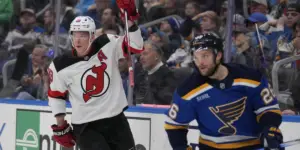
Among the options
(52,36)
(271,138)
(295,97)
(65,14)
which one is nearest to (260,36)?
(295,97)

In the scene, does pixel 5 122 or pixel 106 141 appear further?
pixel 5 122

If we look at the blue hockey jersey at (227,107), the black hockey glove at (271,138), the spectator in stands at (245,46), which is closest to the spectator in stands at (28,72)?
the spectator in stands at (245,46)

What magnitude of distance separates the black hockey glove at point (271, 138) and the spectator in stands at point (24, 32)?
13.1 feet

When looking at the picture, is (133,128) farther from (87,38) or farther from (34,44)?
(34,44)

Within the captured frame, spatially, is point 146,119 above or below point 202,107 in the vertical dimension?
below

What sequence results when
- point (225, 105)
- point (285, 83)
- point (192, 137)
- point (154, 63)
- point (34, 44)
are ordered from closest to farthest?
point (225, 105) < point (285, 83) < point (192, 137) < point (154, 63) < point (34, 44)

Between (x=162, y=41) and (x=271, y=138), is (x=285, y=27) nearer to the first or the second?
(x=162, y=41)

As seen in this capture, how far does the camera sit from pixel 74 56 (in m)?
5.64

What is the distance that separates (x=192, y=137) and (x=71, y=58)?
1134 millimetres

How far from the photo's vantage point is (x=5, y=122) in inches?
301

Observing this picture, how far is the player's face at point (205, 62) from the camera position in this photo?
4281mm

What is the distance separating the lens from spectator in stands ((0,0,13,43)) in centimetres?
788

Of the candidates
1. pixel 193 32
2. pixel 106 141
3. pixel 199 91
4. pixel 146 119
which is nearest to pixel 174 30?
pixel 193 32

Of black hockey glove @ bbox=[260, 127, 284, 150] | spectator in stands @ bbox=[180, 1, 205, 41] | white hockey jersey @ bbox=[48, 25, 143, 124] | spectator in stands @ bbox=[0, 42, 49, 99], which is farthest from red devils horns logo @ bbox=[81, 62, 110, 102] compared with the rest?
spectator in stands @ bbox=[0, 42, 49, 99]
